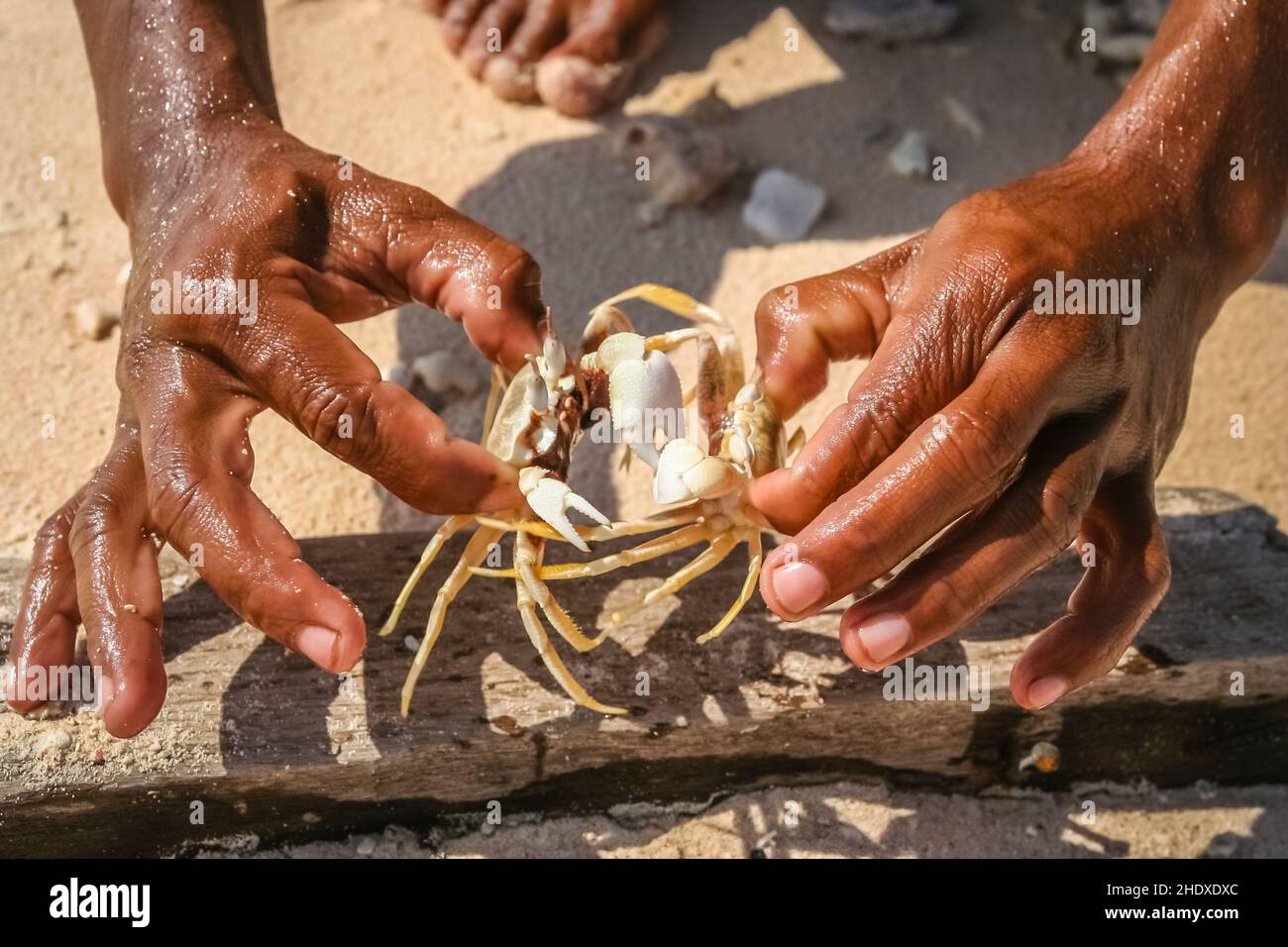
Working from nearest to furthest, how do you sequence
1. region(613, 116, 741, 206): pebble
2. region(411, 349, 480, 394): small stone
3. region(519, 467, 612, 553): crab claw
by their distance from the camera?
region(519, 467, 612, 553): crab claw → region(411, 349, 480, 394): small stone → region(613, 116, 741, 206): pebble

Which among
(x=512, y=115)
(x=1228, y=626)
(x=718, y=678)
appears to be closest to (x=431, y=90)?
(x=512, y=115)

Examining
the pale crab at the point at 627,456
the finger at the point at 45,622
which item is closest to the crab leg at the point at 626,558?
the pale crab at the point at 627,456

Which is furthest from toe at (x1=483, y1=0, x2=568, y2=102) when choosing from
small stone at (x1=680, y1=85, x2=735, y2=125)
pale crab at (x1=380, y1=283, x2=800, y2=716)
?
pale crab at (x1=380, y1=283, x2=800, y2=716)

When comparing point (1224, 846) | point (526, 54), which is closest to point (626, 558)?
point (1224, 846)

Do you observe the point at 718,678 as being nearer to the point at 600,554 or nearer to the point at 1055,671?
the point at 600,554

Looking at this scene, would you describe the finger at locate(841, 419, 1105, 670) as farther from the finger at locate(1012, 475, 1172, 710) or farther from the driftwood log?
the driftwood log

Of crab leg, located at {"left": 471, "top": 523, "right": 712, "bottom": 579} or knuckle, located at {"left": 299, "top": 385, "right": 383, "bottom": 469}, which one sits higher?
knuckle, located at {"left": 299, "top": 385, "right": 383, "bottom": 469}

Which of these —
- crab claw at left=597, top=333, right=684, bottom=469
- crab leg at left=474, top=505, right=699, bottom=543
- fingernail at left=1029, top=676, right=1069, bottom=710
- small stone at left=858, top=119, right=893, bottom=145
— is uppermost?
small stone at left=858, top=119, right=893, bottom=145
